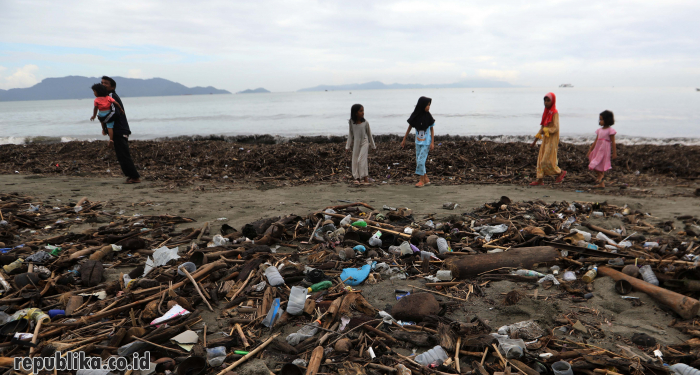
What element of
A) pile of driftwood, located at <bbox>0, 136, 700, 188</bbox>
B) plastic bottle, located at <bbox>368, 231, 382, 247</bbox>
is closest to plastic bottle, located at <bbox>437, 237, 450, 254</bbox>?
plastic bottle, located at <bbox>368, 231, 382, 247</bbox>

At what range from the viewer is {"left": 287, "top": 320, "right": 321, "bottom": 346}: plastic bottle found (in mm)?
2236

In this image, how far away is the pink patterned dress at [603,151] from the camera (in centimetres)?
759

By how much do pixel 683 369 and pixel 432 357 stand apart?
1.34m

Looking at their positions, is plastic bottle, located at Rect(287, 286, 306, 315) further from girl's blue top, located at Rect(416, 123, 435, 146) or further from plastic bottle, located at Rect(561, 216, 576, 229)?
girl's blue top, located at Rect(416, 123, 435, 146)

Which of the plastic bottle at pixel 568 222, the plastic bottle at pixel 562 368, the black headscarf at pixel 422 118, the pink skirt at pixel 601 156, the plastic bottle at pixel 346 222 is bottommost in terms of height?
the plastic bottle at pixel 562 368

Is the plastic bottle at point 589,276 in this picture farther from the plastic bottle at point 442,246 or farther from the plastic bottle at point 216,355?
the plastic bottle at point 216,355

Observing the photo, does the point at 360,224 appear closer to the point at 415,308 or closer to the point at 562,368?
the point at 415,308

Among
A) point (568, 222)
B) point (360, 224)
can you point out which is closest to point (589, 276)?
point (568, 222)

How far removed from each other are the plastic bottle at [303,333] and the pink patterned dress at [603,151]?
25.8ft

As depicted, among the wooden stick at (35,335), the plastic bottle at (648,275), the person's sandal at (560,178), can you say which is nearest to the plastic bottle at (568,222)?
the plastic bottle at (648,275)

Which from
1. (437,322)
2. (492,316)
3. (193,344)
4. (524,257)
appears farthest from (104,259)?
(524,257)

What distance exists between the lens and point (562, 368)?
1.94 meters

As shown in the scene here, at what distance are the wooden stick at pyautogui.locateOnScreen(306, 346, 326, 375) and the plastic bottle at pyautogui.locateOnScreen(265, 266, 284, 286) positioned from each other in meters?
0.96

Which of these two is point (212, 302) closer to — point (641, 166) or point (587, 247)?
point (587, 247)
